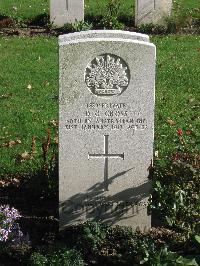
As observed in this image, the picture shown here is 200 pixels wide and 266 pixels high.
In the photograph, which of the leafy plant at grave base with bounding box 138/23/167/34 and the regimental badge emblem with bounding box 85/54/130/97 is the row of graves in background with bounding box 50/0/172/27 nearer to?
the leafy plant at grave base with bounding box 138/23/167/34

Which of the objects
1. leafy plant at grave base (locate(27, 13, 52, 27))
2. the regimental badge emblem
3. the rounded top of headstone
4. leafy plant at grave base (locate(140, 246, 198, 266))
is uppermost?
leafy plant at grave base (locate(27, 13, 52, 27))

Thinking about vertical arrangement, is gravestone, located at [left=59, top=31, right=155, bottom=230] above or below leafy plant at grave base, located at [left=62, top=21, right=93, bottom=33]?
below

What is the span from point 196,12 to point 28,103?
6709mm

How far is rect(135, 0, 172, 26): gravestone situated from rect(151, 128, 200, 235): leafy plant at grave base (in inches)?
327

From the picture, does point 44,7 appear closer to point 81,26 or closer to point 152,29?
point 81,26

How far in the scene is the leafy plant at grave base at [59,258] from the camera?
5.11m

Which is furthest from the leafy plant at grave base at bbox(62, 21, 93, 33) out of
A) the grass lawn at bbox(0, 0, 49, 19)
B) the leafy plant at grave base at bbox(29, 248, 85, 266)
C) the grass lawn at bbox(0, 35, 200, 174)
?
the leafy plant at grave base at bbox(29, 248, 85, 266)

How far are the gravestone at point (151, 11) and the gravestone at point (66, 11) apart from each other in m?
1.16

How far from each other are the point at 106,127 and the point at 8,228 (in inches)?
46.2

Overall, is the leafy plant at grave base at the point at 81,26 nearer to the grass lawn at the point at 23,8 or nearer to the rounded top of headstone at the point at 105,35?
the grass lawn at the point at 23,8

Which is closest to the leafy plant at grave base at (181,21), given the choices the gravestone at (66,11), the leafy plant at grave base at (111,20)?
the leafy plant at grave base at (111,20)

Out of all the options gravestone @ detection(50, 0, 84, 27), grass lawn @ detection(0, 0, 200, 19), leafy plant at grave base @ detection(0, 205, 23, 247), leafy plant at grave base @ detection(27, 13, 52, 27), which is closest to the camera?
leafy plant at grave base @ detection(0, 205, 23, 247)

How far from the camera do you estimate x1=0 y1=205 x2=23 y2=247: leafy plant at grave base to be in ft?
17.5

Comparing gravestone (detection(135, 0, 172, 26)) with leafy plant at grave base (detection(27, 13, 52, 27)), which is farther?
leafy plant at grave base (detection(27, 13, 52, 27))
